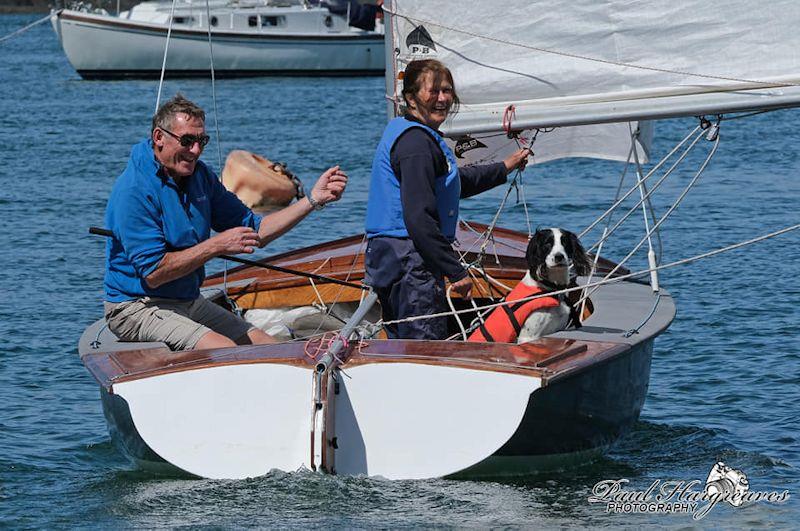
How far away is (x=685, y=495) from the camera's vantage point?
538cm

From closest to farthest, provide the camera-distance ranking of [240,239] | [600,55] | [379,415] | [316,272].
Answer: [379,415]
[240,239]
[600,55]
[316,272]

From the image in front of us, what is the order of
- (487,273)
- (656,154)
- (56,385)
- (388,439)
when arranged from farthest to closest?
(656,154)
(56,385)
(487,273)
(388,439)

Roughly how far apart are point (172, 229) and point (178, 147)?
31cm

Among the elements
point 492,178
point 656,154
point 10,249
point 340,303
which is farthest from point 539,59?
point 656,154

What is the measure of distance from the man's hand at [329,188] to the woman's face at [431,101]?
1.23 feet

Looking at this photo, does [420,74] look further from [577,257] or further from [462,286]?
[577,257]

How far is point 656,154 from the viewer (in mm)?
17875

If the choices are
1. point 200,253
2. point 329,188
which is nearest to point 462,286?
point 329,188

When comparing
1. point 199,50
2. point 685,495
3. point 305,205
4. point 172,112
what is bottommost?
point 685,495

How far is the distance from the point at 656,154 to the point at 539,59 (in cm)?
1187

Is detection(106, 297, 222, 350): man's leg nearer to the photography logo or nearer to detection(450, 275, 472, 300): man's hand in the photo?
detection(450, 275, 472, 300): man's hand

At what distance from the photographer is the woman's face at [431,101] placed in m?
5.19

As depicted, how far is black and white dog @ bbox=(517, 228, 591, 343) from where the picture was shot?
5.45 meters

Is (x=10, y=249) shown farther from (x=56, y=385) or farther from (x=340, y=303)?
(x=340, y=303)
